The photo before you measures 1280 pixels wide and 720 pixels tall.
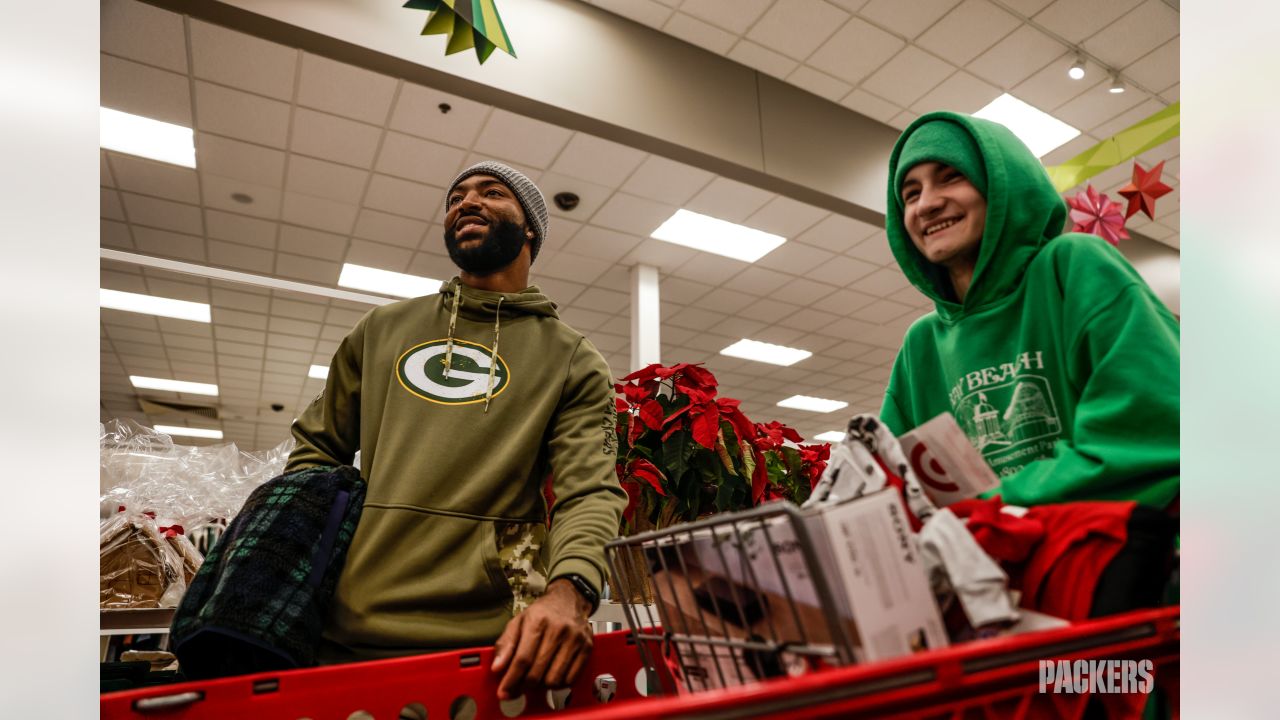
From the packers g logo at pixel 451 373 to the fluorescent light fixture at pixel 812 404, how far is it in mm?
10462

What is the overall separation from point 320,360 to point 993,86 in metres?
7.85

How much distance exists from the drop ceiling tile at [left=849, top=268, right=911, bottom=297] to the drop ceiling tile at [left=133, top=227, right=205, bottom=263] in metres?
5.85

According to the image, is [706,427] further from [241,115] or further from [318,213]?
[318,213]

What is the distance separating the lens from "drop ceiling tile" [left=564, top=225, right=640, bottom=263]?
621 cm

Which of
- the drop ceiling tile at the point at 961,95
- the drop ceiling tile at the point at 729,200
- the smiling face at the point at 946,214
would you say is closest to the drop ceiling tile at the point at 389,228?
the drop ceiling tile at the point at 729,200

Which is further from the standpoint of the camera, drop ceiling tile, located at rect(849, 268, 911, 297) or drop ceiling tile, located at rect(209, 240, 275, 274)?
drop ceiling tile, located at rect(849, 268, 911, 297)

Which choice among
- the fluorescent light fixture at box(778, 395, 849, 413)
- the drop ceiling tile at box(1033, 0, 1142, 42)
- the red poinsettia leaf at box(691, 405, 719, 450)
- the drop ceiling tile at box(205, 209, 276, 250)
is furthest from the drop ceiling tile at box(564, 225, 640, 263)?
the fluorescent light fixture at box(778, 395, 849, 413)

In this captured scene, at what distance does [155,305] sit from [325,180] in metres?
3.51

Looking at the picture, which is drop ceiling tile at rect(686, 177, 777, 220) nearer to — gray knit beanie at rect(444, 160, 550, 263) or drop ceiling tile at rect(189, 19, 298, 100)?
drop ceiling tile at rect(189, 19, 298, 100)

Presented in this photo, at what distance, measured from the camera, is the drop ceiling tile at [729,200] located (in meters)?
5.59

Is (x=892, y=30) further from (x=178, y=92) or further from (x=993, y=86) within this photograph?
(x=178, y=92)
